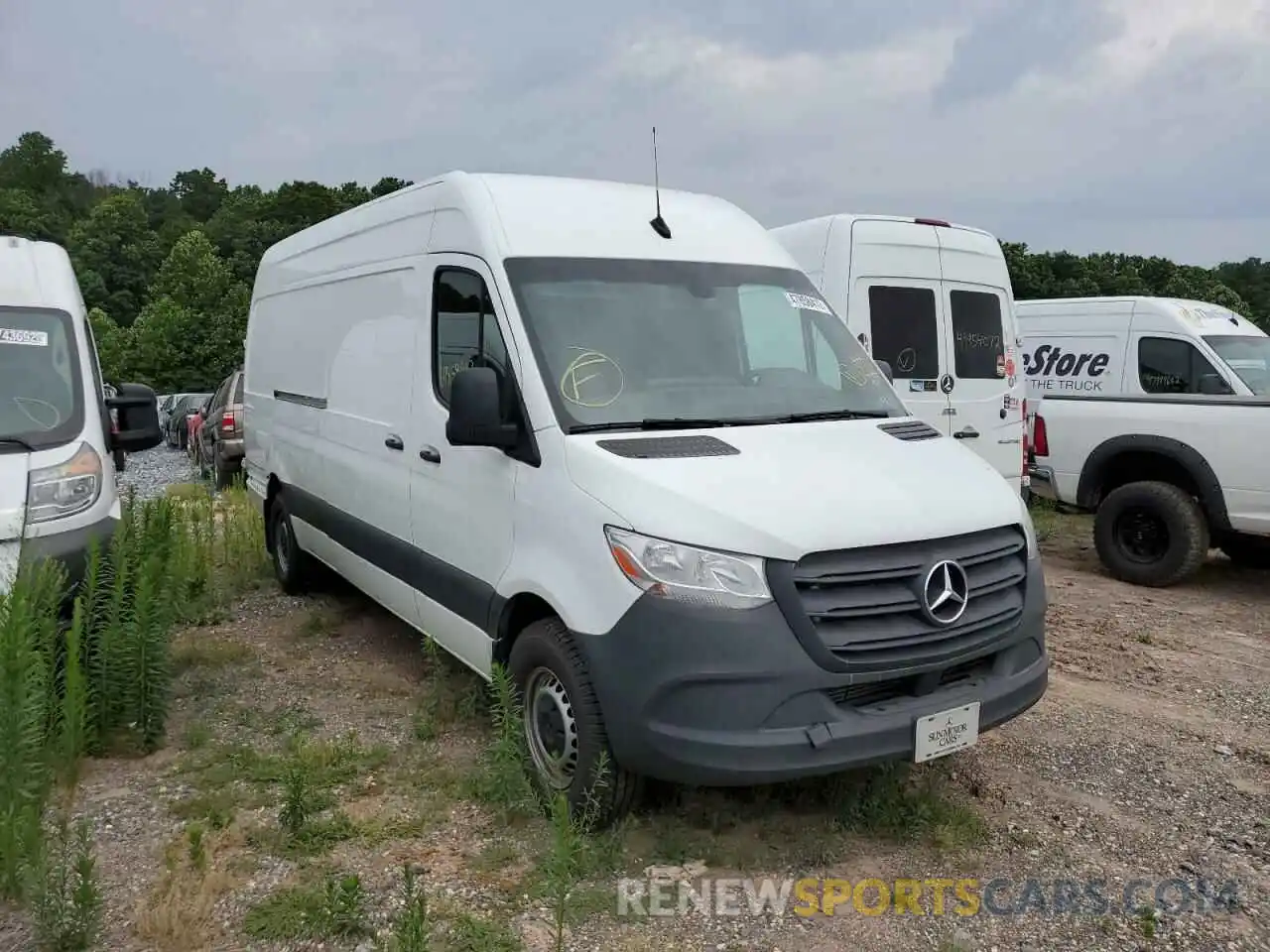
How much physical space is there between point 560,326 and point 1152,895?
296cm

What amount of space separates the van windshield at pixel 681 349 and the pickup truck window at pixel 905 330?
3.49m

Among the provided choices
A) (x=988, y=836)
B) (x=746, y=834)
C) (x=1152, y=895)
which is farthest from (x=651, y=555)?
(x=1152, y=895)

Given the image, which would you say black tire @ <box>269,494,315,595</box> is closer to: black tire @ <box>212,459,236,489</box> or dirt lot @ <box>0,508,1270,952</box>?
dirt lot @ <box>0,508,1270,952</box>

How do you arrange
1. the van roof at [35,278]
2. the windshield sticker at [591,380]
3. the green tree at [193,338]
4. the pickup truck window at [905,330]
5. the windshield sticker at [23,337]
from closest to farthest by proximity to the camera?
the windshield sticker at [591,380]
the windshield sticker at [23,337]
the van roof at [35,278]
the pickup truck window at [905,330]
the green tree at [193,338]

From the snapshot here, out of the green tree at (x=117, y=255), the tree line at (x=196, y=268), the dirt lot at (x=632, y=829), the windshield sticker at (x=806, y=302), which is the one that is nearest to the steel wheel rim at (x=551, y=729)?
the dirt lot at (x=632, y=829)

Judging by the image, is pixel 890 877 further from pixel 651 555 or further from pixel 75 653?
pixel 75 653

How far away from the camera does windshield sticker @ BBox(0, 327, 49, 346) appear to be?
205 inches

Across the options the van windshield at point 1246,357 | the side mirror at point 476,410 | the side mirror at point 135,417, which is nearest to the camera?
the side mirror at point 476,410

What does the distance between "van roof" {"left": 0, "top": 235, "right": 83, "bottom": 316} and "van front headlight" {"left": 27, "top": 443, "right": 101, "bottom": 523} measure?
988 mm

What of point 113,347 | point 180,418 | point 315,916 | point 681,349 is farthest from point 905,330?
point 113,347

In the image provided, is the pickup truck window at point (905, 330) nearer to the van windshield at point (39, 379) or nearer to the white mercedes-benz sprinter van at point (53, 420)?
the white mercedes-benz sprinter van at point (53, 420)

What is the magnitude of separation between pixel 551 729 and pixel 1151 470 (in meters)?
6.41

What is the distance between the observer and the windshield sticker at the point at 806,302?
4.87 metres

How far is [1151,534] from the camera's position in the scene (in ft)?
26.7
